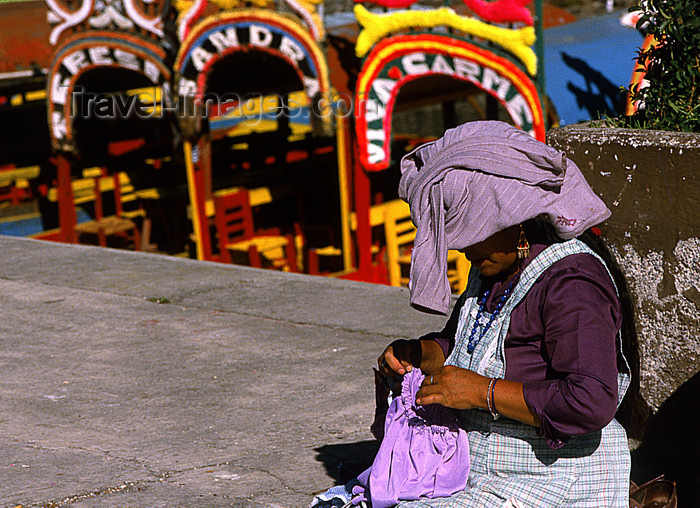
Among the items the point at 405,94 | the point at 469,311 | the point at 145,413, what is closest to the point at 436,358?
the point at 469,311

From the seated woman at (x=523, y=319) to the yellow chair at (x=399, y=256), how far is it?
6.51 meters

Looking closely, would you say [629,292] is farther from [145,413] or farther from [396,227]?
[396,227]

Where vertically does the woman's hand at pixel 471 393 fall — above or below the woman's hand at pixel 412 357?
above

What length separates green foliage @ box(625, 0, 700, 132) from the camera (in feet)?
8.92

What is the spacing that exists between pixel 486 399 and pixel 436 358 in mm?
408

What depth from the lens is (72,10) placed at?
970 cm

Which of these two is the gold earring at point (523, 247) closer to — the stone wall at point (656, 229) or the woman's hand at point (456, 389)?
the woman's hand at point (456, 389)

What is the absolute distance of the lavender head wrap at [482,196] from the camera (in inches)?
82.0

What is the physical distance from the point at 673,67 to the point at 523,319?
1.03 m

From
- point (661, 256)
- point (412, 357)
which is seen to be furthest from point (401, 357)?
point (661, 256)

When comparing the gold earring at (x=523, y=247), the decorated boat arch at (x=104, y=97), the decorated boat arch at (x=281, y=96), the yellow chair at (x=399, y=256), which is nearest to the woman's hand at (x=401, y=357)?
the gold earring at (x=523, y=247)

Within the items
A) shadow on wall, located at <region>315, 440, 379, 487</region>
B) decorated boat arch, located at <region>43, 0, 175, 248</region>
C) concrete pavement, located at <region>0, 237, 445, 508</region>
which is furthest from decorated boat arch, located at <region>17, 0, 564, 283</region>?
shadow on wall, located at <region>315, 440, 379, 487</region>

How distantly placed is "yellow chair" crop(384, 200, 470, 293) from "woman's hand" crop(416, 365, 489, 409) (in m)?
6.58

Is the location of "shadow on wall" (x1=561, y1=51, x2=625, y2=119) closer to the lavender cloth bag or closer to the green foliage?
the green foliage
